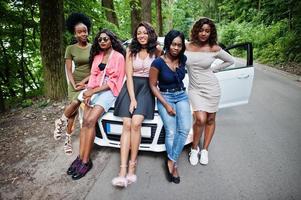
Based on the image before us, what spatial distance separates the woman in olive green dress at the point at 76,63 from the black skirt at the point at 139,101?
706 millimetres

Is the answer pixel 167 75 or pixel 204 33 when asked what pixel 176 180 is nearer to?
pixel 167 75

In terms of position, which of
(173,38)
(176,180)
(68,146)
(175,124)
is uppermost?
(173,38)

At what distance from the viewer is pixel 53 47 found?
19.5ft

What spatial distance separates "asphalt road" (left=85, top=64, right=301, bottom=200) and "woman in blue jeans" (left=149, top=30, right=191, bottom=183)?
282 mm

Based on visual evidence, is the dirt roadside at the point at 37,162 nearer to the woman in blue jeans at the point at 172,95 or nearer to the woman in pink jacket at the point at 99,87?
the woman in pink jacket at the point at 99,87

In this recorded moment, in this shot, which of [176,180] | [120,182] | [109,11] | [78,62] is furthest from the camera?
[109,11]

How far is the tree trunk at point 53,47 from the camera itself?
5754 millimetres

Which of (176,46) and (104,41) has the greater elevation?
(104,41)

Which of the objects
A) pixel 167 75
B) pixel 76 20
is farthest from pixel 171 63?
pixel 76 20

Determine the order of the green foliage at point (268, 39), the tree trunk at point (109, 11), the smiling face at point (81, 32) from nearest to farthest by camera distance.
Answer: the smiling face at point (81, 32)
the tree trunk at point (109, 11)
the green foliage at point (268, 39)

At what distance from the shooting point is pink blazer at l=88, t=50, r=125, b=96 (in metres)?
3.86

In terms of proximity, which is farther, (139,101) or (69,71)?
(69,71)

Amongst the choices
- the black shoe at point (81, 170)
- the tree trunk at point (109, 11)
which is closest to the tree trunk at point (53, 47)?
the black shoe at point (81, 170)

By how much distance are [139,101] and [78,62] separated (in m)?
1.22
